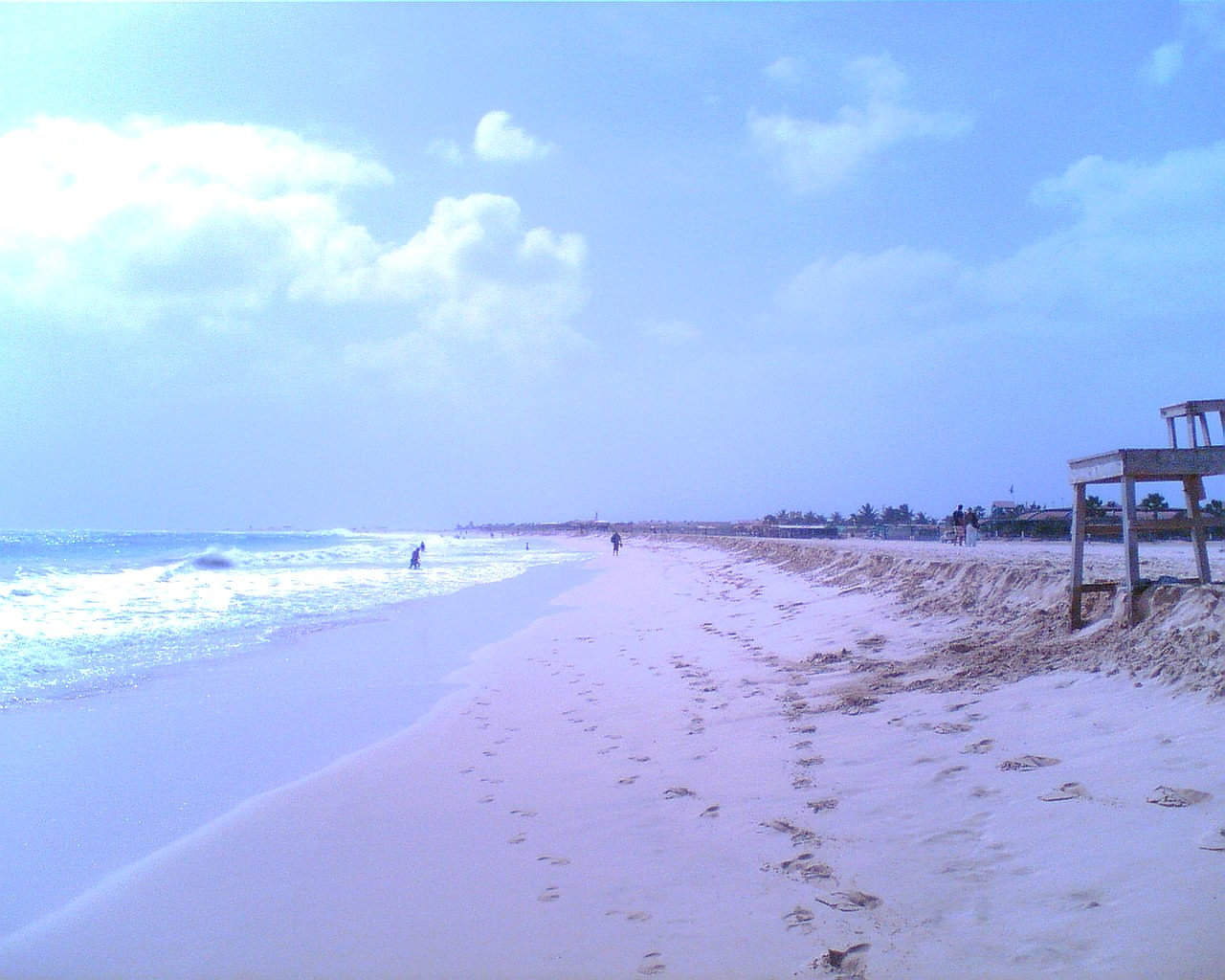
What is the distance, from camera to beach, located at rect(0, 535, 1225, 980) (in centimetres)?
349

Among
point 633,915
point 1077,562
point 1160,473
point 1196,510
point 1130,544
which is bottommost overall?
point 633,915

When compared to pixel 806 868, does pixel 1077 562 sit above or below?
above

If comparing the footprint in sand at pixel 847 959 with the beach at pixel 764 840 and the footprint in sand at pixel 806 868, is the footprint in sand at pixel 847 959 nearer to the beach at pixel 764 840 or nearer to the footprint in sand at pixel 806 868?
the beach at pixel 764 840

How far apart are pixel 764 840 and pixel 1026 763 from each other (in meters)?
1.73

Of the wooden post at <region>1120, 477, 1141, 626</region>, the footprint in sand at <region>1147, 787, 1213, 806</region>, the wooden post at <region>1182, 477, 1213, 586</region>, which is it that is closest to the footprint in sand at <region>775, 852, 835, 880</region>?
the footprint in sand at <region>1147, 787, 1213, 806</region>

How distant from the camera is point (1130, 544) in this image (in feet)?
22.5

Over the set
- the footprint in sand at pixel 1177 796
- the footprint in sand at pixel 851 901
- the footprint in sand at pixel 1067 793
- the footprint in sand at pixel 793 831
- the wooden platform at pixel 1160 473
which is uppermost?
the wooden platform at pixel 1160 473

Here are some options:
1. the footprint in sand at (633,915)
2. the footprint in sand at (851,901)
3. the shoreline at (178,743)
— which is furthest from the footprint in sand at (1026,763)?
the shoreline at (178,743)

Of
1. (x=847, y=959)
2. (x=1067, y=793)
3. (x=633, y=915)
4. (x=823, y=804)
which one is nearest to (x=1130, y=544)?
(x=1067, y=793)

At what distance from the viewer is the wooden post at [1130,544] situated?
6.75 m

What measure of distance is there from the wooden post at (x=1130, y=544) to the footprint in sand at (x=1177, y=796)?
2992mm

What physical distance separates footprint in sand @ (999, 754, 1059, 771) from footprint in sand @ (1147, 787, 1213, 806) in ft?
2.32

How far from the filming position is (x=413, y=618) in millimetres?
18250

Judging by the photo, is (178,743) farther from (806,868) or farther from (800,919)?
(800,919)
